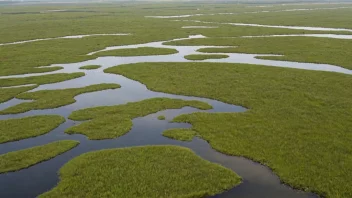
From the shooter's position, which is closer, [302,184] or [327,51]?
[302,184]

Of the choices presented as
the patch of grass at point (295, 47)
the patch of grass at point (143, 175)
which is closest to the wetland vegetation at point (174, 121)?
the patch of grass at point (143, 175)

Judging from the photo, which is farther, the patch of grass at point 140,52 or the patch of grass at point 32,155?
the patch of grass at point 140,52

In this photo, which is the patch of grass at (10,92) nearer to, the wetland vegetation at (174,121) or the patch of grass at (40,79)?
the wetland vegetation at (174,121)

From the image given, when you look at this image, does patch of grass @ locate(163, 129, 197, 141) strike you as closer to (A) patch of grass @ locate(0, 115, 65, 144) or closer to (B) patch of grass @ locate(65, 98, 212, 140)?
(B) patch of grass @ locate(65, 98, 212, 140)

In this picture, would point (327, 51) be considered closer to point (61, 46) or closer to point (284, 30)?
point (284, 30)

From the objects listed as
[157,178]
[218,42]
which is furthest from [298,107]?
[218,42]

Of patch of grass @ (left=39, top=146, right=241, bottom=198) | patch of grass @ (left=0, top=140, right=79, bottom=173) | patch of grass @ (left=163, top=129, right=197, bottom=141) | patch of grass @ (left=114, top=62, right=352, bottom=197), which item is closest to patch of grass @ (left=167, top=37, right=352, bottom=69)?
patch of grass @ (left=114, top=62, right=352, bottom=197)

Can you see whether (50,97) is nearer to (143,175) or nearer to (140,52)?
(143,175)
